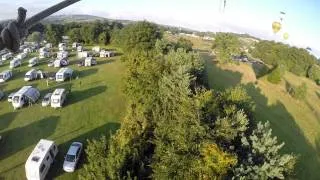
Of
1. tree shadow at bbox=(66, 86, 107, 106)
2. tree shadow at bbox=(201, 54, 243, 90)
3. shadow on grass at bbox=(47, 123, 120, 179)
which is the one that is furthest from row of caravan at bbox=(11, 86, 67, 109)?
tree shadow at bbox=(201, 54, 243, 90)

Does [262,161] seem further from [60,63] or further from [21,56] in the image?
[21,56]

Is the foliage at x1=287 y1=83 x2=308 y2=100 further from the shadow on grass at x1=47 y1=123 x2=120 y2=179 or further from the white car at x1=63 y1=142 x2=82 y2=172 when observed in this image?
the white car at x1=63 y1=142 x2=82 y2=172

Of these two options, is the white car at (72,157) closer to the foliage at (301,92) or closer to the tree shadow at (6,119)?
the tree shadow at (6,119)

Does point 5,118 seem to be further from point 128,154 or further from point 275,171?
point 275,171

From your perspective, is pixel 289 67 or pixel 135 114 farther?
pixel 289 67

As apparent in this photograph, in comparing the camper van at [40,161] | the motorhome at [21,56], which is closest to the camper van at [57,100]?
the camper van at [40,161]

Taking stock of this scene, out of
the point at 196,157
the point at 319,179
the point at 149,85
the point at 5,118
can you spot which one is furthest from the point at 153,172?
the point at 5,118

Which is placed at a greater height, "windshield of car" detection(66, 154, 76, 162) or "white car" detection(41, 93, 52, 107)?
"white car" detection(41, 93, 52, 107)
